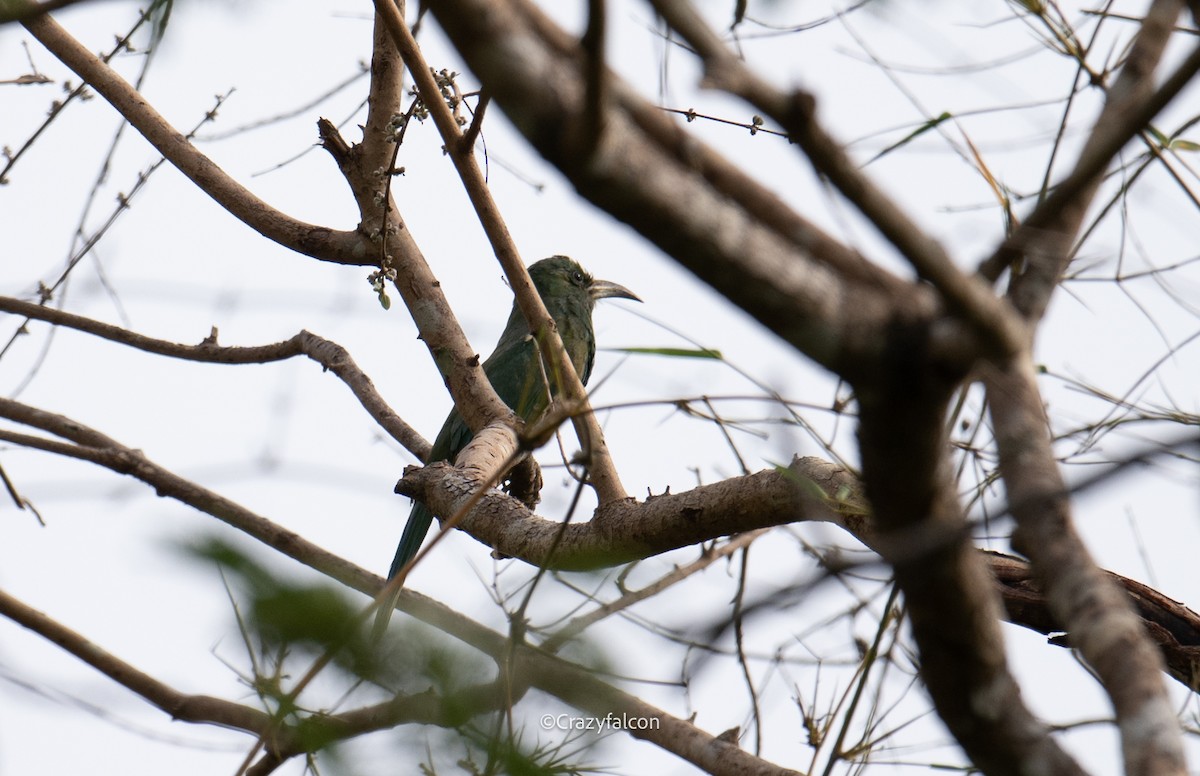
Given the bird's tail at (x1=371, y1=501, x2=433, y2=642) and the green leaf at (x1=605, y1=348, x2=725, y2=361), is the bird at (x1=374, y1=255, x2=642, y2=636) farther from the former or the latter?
the green leaf at (x1=605, y1=348, x2=725, y2=361)

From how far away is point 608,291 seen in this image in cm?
674

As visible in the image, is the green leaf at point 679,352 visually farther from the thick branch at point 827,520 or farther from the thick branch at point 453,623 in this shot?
the thick branch at point 453,623

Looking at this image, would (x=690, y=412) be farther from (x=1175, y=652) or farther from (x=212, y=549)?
(x=212, y=549)

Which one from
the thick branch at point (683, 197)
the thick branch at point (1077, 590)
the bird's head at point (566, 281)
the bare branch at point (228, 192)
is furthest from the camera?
the bird's head at point (566, 281)

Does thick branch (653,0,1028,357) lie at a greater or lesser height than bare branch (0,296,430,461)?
lesser

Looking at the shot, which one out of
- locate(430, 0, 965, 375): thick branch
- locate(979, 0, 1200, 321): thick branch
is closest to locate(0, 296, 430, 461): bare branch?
locate(979, 0, 1200, 321): thick branch

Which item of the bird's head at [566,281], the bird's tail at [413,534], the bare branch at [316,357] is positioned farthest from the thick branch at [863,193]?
the bird's head at [566,281]

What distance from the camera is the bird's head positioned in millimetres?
6562

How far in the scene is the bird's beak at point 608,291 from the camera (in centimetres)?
670

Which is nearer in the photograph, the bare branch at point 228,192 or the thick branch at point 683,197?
the thick branch at point 683,197

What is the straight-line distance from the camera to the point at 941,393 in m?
1.10

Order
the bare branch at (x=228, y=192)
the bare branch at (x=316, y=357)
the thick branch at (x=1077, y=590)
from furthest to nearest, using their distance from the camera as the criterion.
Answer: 1. the bare branch at (x=316, y=357)
2. the bare branch at (x=228, y=192)
3. the thick branch at (x=1077, y=590)

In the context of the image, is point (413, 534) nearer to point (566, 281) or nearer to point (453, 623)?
point (566, 281)

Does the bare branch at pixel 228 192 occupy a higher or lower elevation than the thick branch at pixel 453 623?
higher
